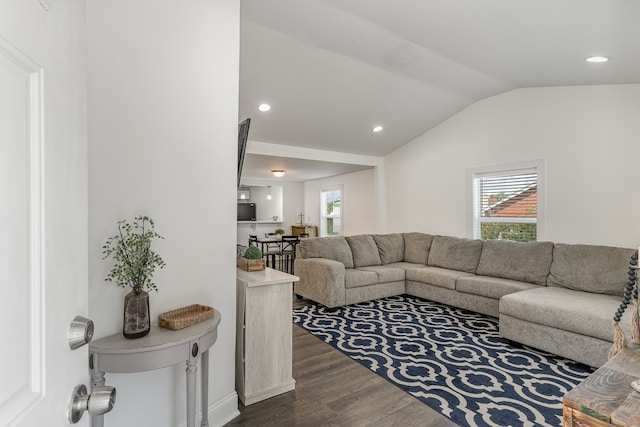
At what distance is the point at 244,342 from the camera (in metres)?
2.18

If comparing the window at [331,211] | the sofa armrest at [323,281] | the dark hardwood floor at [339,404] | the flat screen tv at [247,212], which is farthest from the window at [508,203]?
the flat screen tv at [247,212]

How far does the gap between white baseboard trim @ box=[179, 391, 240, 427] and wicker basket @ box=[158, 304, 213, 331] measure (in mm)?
619

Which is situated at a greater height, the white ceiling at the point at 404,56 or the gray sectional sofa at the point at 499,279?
the white ceiling at the point at 404,56

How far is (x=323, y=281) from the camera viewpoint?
4.23m

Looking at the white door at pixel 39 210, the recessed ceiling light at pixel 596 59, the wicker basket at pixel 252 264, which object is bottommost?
the wicker basket at pixel 252 264

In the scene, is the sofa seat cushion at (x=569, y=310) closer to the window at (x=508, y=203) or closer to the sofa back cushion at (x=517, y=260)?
the sofa back cushion at (x=517, y=260)

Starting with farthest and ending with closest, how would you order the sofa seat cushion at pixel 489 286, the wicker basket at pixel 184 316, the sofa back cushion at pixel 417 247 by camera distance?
the sofa back cushion at pixel 417 247
the sofa seat cushion at pixel 489 286
the wicker basket at pixel 184 316

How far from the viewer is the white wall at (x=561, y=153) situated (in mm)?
3496

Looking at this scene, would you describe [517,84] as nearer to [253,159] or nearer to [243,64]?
[243,64]

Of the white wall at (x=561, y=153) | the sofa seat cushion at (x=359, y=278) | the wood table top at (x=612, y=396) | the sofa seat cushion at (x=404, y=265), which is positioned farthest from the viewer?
the sofa seat cushion at (x=404, y=265)

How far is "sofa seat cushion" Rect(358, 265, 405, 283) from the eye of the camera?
4543 millimetres

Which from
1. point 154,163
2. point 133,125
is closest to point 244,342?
point 154,163

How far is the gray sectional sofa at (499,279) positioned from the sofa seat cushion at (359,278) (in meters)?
0.01

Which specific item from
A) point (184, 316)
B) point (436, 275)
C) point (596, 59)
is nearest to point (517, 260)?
point (436, 275)
